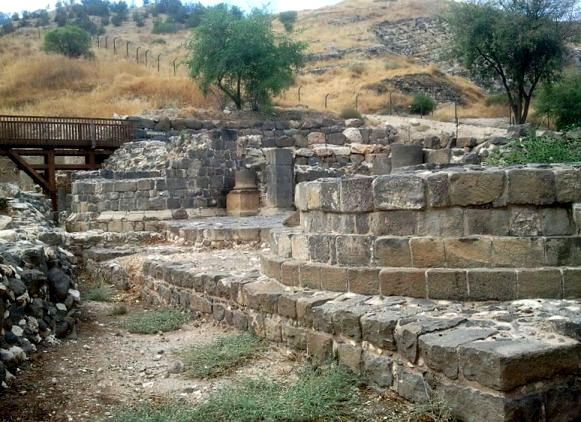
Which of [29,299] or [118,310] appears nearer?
[29,299]

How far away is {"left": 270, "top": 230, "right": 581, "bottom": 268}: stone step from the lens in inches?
177

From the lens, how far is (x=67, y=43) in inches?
1571

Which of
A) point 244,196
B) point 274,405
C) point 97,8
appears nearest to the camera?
point 274,405

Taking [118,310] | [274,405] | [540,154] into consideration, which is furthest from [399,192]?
[540,154]

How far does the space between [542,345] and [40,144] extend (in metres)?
16.9

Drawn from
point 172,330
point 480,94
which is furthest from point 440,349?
point 480,94

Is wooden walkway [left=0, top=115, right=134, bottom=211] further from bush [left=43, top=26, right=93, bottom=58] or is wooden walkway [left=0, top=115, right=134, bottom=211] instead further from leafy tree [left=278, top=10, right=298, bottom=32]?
leafy tree [left=278, top=10, right=298, bottom=32]

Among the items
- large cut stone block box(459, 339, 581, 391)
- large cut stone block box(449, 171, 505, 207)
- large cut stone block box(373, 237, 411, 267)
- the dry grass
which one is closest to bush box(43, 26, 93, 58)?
the dry grass

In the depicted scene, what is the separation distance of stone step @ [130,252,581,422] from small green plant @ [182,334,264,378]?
0.21 meters

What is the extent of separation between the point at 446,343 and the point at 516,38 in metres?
23.6

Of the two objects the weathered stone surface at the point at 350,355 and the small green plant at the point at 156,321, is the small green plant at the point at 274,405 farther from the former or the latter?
the small green plant at the point at 156,321

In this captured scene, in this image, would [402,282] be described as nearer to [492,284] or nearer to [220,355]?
[492,284]

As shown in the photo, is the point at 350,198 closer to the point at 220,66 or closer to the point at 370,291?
the point at 370,291

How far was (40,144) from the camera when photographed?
58.3ft
